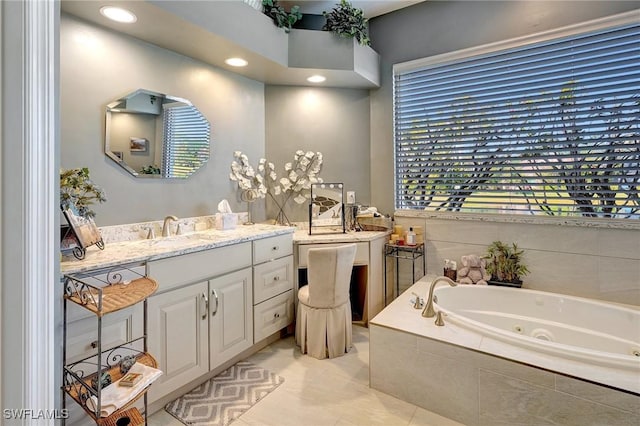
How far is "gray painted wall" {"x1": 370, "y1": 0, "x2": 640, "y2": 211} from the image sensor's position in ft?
8.39

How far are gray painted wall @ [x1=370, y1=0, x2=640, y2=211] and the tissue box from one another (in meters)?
1.50

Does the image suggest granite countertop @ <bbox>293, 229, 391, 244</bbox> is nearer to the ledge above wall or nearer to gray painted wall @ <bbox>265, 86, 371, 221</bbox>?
gray painted wall @ <bbox>265, 86, 371, 221</bbox>

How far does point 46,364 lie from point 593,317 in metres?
3.08

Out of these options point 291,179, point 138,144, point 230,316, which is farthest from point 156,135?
point 230,316

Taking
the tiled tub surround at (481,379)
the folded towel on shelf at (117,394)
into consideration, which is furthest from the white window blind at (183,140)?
the tiled tub surround at (481,379)

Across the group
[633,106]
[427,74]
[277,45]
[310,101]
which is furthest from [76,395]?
[633,106]

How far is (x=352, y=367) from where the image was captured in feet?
→ 7.99

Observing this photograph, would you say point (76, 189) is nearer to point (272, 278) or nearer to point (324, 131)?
point (272, 278)

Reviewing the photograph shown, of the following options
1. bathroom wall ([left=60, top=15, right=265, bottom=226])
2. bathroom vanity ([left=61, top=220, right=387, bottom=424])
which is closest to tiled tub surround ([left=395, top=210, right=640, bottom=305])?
bathroom vanity ([left=61, top=220, right=387, bottom=424])

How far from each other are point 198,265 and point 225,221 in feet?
2.39

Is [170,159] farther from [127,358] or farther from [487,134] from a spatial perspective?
[487,134]

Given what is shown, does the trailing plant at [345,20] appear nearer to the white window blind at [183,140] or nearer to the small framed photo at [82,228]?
the white window blind at [183,140]

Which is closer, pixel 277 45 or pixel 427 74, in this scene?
pixel 277 45

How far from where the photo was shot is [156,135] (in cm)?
245
